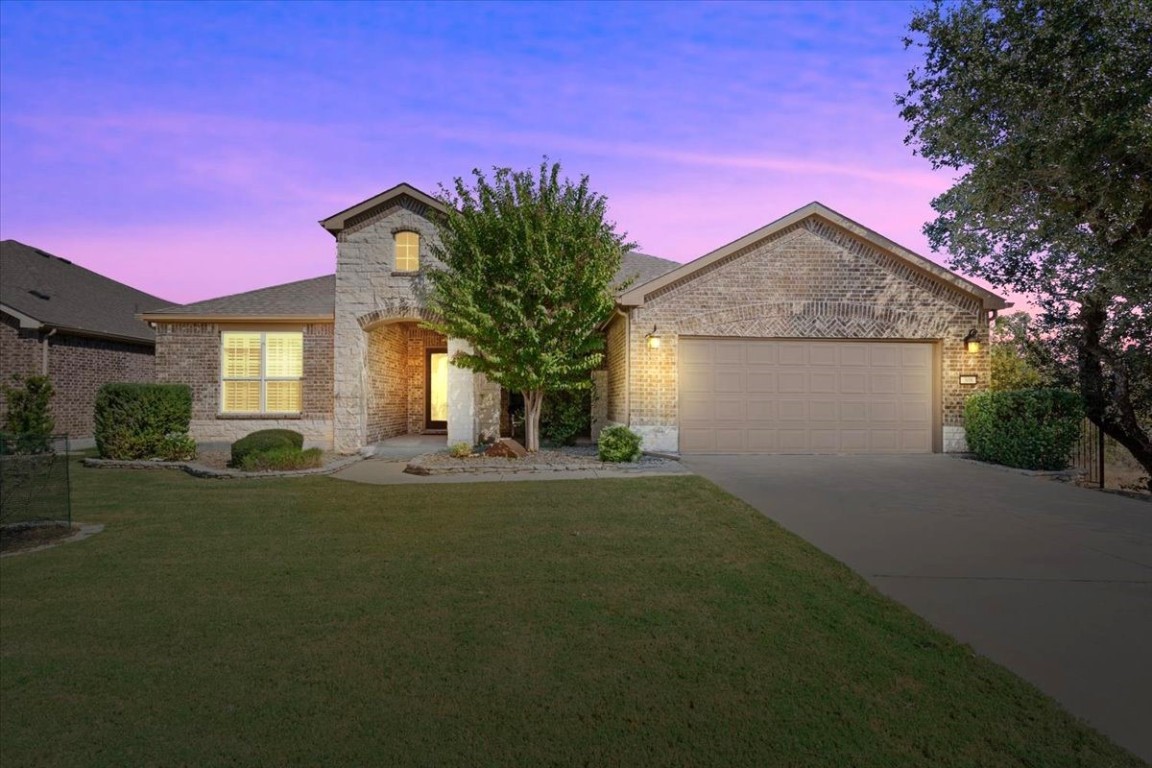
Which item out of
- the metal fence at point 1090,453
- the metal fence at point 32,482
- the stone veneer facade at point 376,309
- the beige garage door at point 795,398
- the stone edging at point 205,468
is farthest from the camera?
the stone veneer facade at point 376,309

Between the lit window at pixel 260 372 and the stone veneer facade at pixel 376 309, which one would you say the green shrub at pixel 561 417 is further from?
the lit window at pixel 260 372

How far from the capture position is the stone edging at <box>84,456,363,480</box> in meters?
11.4

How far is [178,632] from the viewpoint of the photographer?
14.2 ft

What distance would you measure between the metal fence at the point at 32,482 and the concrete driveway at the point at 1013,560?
8.20 m

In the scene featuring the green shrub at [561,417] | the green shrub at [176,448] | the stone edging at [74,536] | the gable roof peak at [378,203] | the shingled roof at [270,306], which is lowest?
the stone edging at [74,536]

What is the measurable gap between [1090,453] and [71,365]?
24842mm

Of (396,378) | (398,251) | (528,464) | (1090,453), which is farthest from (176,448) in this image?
(1090,453)

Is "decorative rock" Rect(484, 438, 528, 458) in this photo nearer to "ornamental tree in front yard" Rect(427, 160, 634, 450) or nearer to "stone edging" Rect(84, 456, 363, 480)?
"ornamental tree in front yard" Rect(427, 160, 634, 450)

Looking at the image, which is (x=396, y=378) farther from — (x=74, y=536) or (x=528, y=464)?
(x=74, y=536)

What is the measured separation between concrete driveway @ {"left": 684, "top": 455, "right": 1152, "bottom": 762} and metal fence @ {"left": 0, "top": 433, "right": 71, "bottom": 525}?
8.20m

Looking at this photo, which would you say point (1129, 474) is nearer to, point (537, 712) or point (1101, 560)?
point (1101, 560)

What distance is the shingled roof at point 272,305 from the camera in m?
16.0

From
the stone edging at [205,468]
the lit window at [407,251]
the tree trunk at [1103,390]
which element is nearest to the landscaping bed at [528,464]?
the stone edging at [205,468]

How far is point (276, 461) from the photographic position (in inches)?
469
